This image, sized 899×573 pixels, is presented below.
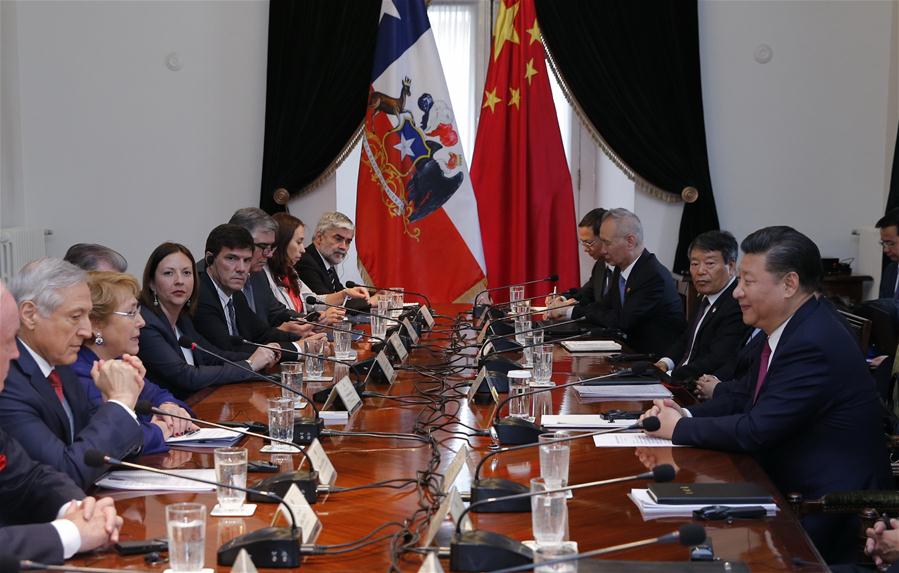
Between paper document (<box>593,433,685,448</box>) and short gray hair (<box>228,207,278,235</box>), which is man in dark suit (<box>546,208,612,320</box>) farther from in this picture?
paper document (<box>593,433,685,448</box>)

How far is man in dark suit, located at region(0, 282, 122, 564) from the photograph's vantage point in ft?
5.84

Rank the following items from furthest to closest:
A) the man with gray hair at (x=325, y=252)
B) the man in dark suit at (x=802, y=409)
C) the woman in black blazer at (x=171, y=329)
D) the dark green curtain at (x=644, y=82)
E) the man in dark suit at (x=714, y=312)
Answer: the dark green curtain at (x=644, y=82)
the man with gray hair at (x=325, y=252)
the man in dark suit at (x=714, y=312)
the woman in black blazer at (x=171, y=329)
the man in dark suit at (x=802, y=409)

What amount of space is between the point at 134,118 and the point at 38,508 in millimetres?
5643

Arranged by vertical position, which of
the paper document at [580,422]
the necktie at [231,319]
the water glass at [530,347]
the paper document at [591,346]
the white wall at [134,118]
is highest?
the white wall at [134,118]

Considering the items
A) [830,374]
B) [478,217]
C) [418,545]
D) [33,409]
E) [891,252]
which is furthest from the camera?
[478,217]

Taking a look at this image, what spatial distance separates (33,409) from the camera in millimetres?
2281

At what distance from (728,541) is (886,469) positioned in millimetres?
1083

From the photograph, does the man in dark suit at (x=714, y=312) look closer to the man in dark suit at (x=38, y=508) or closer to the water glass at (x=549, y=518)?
the water glass at (x=549, y=518)

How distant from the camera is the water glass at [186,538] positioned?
166 centimetres

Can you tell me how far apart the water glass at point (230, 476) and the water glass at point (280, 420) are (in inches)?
17.7

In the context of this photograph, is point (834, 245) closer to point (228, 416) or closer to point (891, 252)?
point (891, 252)

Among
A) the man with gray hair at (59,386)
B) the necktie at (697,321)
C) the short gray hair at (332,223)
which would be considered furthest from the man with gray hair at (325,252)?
the man with gray hair at (59,386)

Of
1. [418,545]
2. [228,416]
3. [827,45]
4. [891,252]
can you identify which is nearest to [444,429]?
[228,416]

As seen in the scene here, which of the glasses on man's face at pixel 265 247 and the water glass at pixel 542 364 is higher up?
the glasses on man's face at pixel 265 247
